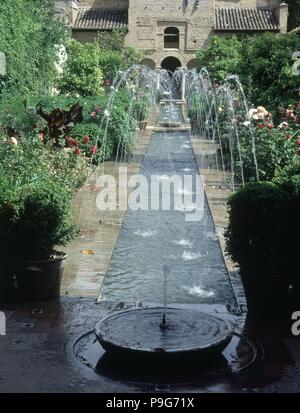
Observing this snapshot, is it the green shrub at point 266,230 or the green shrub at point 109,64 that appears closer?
the green shrub at point 266,230

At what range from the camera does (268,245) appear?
512 centimetres

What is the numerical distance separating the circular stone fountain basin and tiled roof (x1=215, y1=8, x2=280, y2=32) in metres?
32.0

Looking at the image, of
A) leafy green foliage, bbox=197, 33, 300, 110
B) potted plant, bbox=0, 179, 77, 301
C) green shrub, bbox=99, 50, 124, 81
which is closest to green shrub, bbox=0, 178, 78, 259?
potted plant, bbox=0, 179, 77, 301

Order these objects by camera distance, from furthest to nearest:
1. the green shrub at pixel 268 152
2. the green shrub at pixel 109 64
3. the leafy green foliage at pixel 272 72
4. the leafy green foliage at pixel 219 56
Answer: the green shrub at pixel 109 64 → the leafy green foliage at pixel 219 56 → the leafy green foliage at pixel 272 72 → the green shrub at pixel 268 152

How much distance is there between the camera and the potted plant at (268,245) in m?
5.11

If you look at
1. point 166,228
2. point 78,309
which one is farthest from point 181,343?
point 166,228

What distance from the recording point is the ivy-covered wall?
1786 centimetres

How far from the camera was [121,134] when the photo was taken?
47.4 feet

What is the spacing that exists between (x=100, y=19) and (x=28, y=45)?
54.0ft

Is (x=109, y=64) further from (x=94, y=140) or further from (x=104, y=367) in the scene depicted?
(x=104, y=367)

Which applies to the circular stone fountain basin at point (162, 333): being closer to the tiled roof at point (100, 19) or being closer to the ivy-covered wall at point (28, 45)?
the ivy-covered wall at point (28, 45)

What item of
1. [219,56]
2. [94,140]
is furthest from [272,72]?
[219,56]

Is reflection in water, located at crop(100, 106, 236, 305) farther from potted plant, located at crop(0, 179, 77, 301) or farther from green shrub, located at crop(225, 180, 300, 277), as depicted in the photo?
green shrub, located at crop(225, 180, 300, 277)

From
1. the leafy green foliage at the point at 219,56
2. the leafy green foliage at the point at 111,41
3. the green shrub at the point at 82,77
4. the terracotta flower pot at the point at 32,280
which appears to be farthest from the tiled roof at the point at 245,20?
the terracotta flower pot at the point at 32,280
